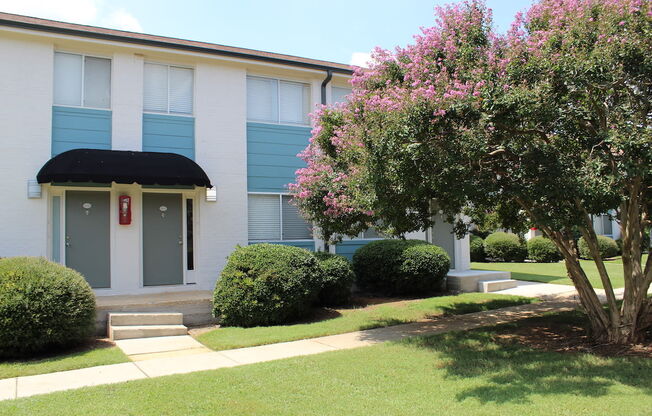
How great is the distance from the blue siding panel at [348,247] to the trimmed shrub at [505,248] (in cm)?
1156

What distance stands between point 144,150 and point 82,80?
200cm

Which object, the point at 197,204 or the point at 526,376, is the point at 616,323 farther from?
the point at 197,204

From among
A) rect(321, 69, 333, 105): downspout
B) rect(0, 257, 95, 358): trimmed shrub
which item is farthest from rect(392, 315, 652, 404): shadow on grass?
rect(321, 69, 333, 105): downspout

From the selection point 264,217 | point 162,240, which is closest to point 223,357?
point 162,240

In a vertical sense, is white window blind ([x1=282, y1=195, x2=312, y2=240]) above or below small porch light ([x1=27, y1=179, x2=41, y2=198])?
below

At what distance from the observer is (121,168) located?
994 centimetres

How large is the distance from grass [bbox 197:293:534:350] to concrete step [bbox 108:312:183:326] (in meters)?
0.79

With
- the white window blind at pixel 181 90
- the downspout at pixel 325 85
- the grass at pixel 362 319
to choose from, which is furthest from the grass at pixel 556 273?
the white window blind at pixel 181 90

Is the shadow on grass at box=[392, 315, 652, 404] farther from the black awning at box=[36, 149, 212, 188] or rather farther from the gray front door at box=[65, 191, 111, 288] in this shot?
the gray front door at box=[65, 191, 111, 288]

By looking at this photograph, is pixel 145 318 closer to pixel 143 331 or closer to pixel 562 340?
pixel 143 331

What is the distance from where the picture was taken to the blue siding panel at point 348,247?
13462 mm

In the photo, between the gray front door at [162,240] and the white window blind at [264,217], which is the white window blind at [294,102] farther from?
the gray front door at [162,240]

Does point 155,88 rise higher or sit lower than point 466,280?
higher

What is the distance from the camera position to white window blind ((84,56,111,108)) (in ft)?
36.1
